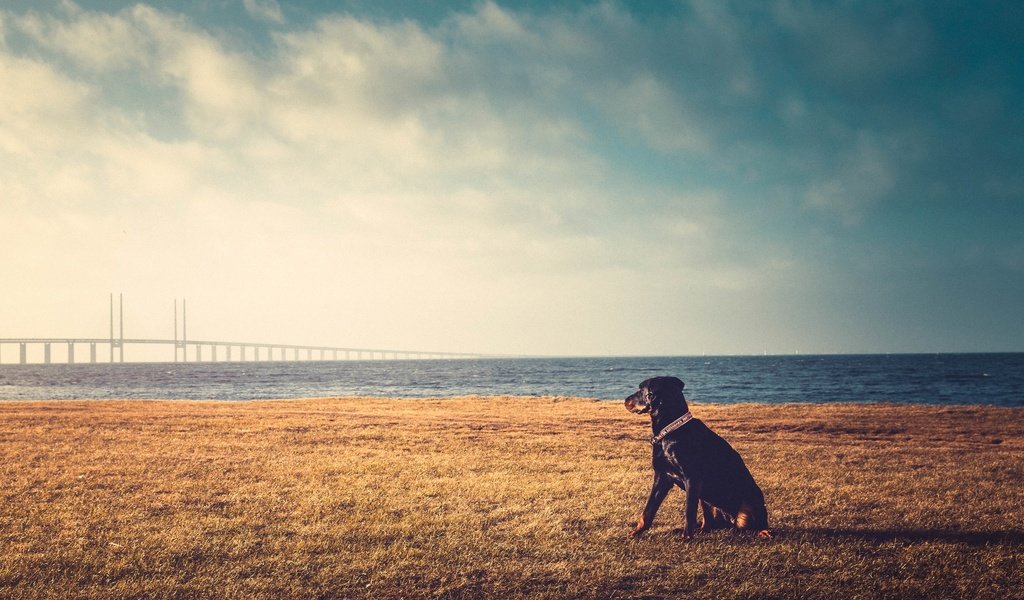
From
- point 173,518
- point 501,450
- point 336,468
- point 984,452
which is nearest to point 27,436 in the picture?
point 336,468

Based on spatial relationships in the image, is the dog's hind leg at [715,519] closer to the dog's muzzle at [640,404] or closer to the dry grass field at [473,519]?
the dry grass field at [473,519]

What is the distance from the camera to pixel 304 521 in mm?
7969

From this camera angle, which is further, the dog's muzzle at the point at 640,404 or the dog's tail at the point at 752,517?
the dog's muzzle at the point at 640,404

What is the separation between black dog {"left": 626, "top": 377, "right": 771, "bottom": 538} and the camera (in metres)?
6.73

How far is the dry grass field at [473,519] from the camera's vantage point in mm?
5727

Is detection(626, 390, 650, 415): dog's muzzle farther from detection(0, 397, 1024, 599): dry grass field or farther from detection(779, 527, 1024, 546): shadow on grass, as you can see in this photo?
detection(779, 527, 1024, 546): shadow on grass

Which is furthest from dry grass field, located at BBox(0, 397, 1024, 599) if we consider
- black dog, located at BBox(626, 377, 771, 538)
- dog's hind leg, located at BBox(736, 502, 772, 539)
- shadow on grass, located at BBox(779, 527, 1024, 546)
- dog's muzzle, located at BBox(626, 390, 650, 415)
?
dog's muzzle, located at BBox(626, 390, 650, 415)

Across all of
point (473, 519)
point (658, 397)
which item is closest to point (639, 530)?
point (658, 397)

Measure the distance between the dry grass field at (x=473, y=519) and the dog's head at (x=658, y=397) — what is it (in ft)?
5.17

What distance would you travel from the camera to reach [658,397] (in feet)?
23.0

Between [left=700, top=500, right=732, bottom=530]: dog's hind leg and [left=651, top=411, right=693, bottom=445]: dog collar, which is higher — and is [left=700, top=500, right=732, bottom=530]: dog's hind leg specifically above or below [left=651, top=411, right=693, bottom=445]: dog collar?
below

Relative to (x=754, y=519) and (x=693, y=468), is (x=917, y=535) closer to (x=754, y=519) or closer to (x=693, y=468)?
(x=754, y=519)

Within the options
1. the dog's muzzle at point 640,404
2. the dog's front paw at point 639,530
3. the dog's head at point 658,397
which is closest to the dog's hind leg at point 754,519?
the dog's front paw at point 639,530

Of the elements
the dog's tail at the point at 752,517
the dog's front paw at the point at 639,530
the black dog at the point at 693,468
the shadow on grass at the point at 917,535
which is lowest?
the shadow on grass at the point at 917,535
